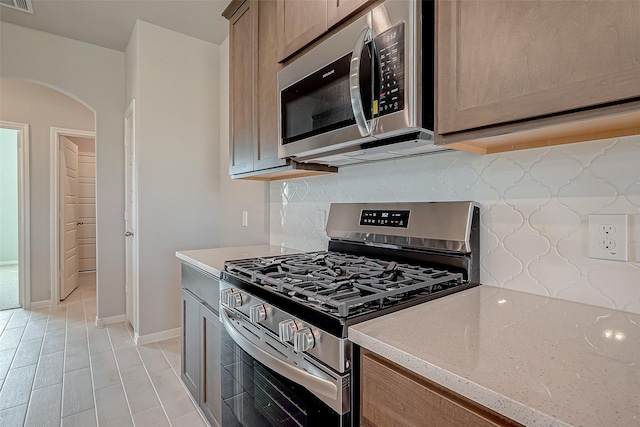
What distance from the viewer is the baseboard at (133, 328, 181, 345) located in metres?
Result: 2.74

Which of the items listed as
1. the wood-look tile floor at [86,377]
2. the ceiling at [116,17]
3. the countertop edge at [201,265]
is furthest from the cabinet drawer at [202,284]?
the ceiling at [116,17]

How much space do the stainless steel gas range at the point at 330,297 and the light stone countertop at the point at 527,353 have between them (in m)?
0.09

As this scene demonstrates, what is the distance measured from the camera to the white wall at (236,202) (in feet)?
7.91

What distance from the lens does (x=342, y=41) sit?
1190 mm

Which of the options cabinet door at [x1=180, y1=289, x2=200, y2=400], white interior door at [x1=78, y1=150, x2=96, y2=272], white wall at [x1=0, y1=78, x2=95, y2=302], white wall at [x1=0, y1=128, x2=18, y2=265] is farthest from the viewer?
white interior door at [x1=78, y1=150, x2=96, y2=272]

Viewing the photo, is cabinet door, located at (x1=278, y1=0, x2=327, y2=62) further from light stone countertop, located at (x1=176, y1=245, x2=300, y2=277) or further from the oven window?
the oven window

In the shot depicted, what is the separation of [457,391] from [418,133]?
28.3 inches

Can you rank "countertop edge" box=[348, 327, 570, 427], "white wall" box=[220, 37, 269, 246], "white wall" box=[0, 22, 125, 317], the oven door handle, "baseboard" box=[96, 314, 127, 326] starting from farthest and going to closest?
"baseboard" box=[96, 314, 127, 326]
"white wall" box=[0, 22, 125, 317]
"white wall" box=[220, 37, 269, 246]
the oven door handle
"countertop edge" box=[348, 327, 570, 427]

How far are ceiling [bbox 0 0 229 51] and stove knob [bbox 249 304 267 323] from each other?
7.73 feet

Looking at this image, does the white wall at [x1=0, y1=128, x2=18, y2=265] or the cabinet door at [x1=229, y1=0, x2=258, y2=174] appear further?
the white wall at [x1=0, y1=128, x2=18, y2=265]

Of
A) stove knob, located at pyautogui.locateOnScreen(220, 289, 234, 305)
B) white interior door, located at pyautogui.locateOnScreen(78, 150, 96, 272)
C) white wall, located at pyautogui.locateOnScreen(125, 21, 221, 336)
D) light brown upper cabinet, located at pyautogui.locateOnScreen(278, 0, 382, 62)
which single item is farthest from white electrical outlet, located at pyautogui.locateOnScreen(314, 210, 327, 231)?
white interior door, located at pyautogui.locateOnScreen(78, 150, 96, 272)

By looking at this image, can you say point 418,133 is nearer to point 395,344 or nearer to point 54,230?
point 395,344

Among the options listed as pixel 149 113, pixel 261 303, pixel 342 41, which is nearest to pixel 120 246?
pixel 149 113

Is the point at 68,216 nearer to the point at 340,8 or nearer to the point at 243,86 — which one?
the point at 243,86
